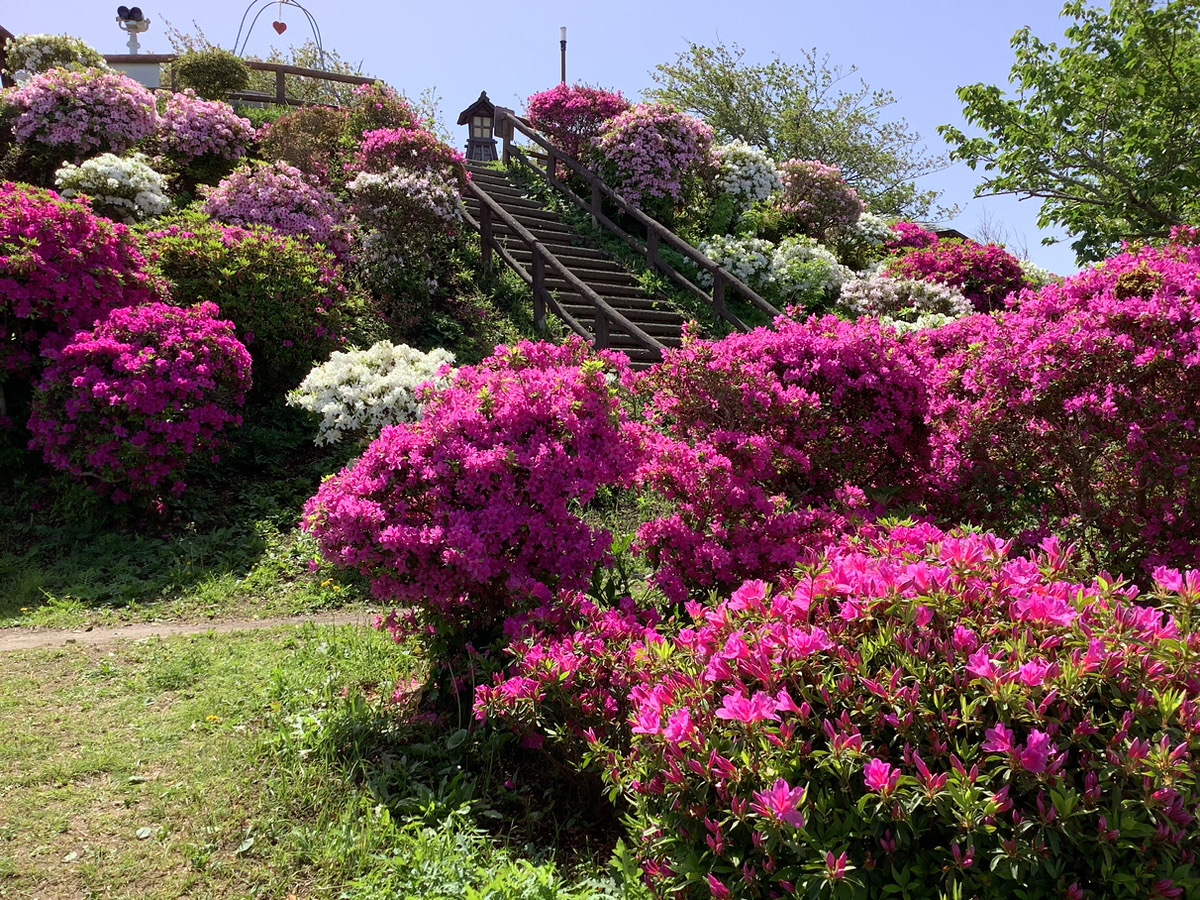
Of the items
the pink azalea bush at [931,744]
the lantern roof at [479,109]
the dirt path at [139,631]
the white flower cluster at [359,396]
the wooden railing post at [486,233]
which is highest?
the lantern roof at [479,109]

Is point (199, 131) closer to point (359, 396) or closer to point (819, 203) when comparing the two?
point (359, 396)

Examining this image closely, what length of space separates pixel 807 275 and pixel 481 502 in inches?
448

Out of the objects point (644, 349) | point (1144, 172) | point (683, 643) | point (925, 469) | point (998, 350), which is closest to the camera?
point (683, 643)

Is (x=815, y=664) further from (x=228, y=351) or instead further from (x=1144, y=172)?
(x=1144, y=172)

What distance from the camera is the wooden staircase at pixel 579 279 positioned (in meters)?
10.9

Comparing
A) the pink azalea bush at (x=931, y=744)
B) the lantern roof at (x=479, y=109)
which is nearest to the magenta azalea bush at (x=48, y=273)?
the pink azalea bush at (x=931, y=744)

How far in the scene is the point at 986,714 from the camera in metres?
2.17

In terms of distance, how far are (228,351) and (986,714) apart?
21.8 feet

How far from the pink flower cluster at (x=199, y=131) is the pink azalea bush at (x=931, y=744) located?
1441cm

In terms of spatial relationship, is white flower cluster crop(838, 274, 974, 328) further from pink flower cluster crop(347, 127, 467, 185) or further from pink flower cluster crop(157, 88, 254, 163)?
pink flower cluster crop(157, 88, 254, 163)

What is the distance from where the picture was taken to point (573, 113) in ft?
56.9

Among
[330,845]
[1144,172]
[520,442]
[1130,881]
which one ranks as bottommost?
[330,845]

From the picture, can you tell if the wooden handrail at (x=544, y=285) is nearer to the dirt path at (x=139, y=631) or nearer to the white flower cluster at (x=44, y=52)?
the dirt path at (x=139, y=631)

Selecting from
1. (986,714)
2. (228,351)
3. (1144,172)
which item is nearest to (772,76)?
(1144,172)
